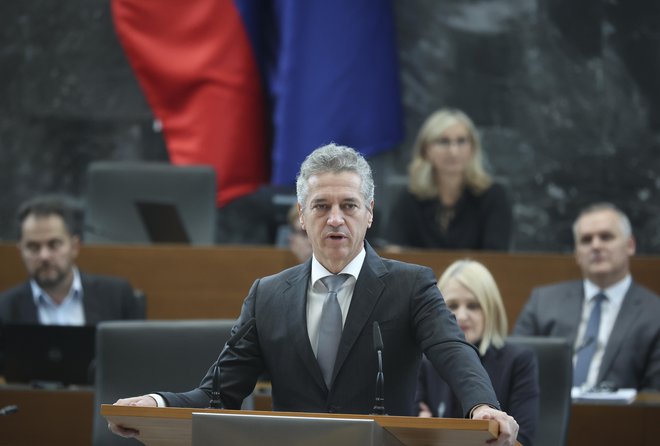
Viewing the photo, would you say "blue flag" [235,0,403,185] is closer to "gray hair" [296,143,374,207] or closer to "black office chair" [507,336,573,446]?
"black office chair" [507,336,573,446]

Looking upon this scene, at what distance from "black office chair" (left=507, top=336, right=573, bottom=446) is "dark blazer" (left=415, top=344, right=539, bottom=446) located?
4.7 inches

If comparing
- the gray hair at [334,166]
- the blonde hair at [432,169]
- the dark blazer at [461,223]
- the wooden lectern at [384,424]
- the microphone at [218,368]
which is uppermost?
the blonde hair at [432,169]

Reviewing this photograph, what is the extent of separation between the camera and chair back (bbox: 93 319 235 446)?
152 inches

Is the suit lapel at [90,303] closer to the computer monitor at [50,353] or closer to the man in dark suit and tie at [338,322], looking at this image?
the computer monitor at [50,353]

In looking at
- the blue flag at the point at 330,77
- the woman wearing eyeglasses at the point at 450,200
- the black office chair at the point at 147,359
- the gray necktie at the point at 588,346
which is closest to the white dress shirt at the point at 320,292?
the black office chair at the point at 147,359

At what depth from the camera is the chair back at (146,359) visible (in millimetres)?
3850

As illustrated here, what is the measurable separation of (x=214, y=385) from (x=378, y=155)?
15.4 ft

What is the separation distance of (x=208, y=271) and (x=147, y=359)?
75.9 inches

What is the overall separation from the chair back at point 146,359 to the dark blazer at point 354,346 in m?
0.79

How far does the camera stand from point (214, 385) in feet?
9.65

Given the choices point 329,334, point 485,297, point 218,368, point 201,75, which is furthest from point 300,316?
point 201,75

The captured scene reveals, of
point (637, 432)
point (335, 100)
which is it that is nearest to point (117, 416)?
point (637, 432)

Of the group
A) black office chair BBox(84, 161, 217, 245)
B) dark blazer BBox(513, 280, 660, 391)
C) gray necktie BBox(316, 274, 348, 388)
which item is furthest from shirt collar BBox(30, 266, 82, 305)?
gray necktie BBox(316, 274, 348, 388)

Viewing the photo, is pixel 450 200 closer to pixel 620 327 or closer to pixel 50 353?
pixel 620 327
